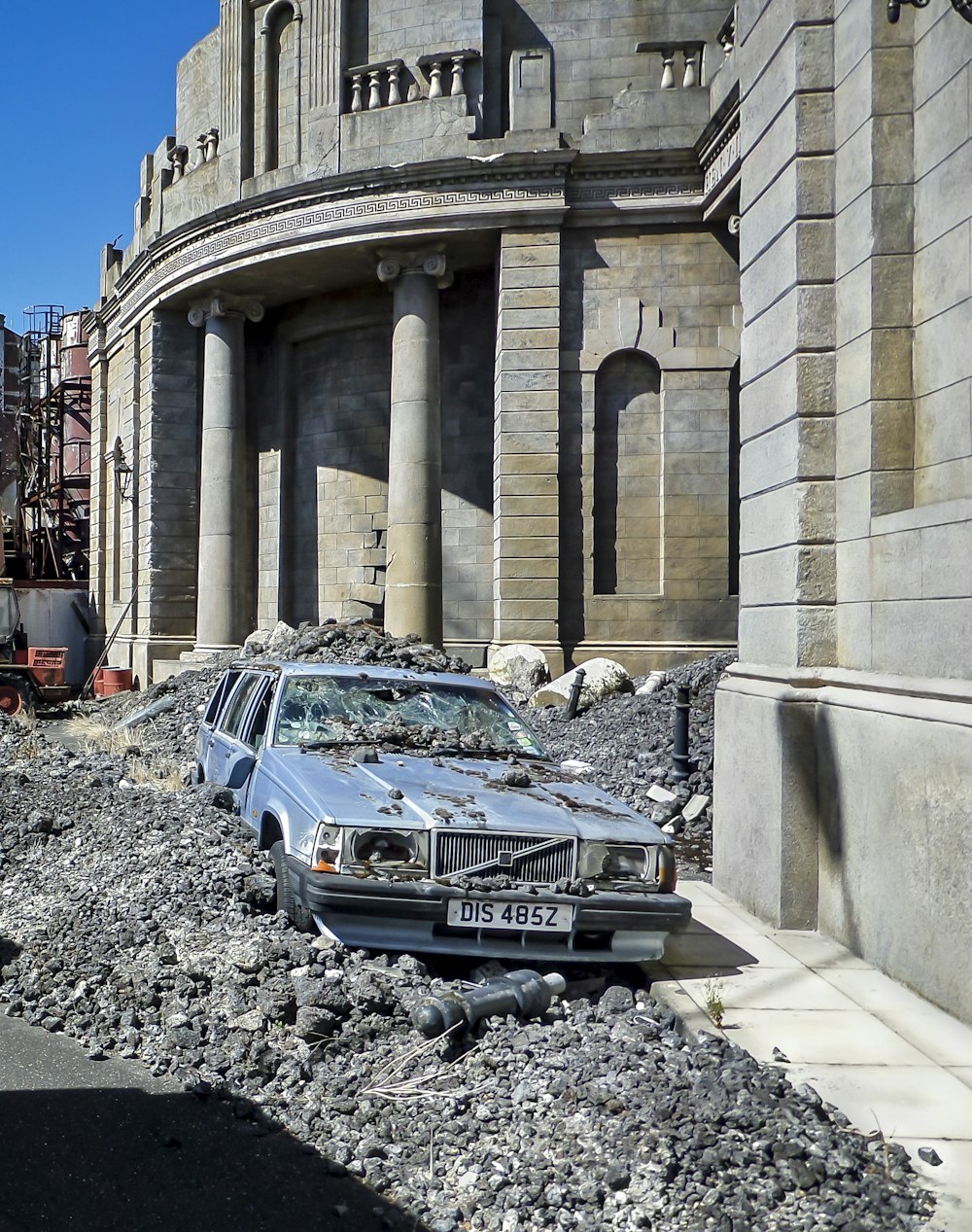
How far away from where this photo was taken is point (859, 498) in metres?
6.63

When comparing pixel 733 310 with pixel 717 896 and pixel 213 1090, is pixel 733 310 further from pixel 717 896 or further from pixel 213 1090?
pixel 213 1090

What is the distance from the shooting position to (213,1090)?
4.46 m

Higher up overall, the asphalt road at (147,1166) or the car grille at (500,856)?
the car grille at (500,856)

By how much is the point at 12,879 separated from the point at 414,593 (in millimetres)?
11472

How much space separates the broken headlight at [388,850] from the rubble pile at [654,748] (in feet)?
12.6

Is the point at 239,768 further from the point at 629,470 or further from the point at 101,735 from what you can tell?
the point at 629,470

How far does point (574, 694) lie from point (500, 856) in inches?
397

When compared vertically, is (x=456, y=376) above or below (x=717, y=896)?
above

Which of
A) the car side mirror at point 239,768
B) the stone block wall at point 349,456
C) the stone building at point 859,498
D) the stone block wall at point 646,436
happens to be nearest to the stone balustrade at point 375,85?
the stone block wall at point 349,456

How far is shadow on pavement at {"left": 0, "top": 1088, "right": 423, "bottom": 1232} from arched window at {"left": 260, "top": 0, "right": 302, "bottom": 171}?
18358 millimetres

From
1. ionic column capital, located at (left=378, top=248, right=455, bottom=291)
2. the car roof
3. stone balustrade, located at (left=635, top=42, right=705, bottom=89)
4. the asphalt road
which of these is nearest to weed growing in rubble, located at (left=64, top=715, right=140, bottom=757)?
the car roof

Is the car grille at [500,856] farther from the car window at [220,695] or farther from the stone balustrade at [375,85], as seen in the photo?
the stone balustrade at [375,85]

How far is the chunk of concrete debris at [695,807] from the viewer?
10469 mm

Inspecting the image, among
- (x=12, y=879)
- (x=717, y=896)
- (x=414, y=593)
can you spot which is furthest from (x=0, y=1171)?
(x=414, y=593)
